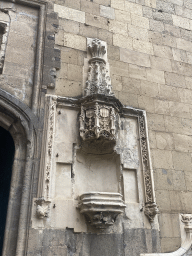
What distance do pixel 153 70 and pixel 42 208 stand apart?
11.9 ft

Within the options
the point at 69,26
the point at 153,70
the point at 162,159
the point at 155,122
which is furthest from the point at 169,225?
the point at 69,26

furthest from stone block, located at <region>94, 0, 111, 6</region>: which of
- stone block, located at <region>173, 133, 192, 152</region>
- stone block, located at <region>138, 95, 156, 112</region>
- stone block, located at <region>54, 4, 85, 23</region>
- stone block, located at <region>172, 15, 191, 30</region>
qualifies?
stone block, located at <region>173, 133, 192, 152</region>

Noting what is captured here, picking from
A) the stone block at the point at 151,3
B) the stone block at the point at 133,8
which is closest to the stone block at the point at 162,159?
the stone block at the point at 133,8

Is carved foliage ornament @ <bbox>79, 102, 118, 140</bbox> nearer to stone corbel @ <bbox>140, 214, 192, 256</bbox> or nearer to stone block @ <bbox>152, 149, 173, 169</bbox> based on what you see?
stone block @ <bbox>152, 149, 173, 169</bbox>

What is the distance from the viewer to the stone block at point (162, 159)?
467 cm

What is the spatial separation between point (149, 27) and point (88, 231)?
4.64 m

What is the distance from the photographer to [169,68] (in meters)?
5.71

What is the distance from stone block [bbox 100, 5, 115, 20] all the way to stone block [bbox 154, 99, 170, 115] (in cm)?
218

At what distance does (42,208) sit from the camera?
3.66m

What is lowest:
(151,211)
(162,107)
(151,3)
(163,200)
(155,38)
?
(151,211)

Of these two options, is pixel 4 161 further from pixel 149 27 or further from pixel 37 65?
pixel 149 27

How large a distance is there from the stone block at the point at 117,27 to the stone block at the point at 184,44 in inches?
53.3

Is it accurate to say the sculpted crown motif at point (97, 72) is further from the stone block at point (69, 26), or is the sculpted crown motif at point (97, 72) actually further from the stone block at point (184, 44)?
the stone block at point (184, 44)

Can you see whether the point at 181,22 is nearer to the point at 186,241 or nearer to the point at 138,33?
the point at 138,33
